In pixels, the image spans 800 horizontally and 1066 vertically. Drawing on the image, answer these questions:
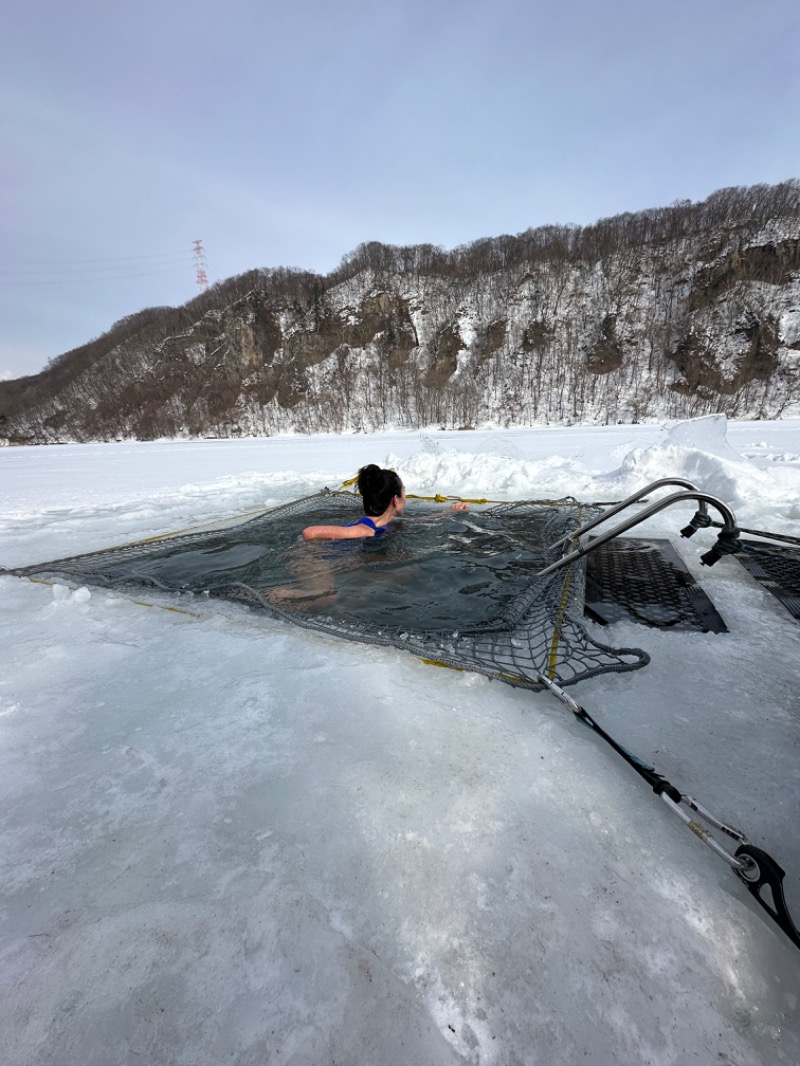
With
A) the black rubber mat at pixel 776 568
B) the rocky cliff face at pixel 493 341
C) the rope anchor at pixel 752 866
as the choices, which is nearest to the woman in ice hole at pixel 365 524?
the rope anchor at pixel 752 866

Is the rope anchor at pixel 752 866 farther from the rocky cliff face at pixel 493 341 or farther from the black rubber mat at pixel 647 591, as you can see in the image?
the rocky cliff face at pixel 493 341

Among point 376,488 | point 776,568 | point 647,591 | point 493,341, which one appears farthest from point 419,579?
point 493,341

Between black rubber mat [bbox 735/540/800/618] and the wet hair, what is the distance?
8.56 feet

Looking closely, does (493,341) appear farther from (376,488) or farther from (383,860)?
(383,860)

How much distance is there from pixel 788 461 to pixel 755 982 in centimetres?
795

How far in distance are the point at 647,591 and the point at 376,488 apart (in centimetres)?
228

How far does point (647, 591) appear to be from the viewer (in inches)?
98.2

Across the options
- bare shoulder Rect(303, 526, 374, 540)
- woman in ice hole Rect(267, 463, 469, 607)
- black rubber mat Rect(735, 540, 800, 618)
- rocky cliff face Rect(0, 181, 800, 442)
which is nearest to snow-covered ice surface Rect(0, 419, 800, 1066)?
black rubber mat Rect(735, 540, 800, 618)

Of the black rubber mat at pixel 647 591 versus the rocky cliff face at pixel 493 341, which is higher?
the rocky cliff face at pixel 493 341

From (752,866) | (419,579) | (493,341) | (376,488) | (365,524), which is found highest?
(493,341)

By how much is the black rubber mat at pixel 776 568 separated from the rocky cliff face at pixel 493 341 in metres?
35.1

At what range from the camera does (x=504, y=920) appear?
895mm

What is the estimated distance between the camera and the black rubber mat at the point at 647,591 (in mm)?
2131

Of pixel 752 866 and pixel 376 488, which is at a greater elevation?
pixel 376 488
